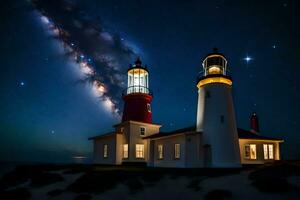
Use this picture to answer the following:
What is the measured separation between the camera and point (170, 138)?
1068 inches

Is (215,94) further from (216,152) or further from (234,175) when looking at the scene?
(234,175)

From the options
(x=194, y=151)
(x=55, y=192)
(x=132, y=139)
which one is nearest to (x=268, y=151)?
(x=194, y=151)

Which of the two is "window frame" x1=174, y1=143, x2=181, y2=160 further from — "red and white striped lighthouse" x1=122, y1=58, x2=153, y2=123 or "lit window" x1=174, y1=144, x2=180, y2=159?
"red and white striped lighthouse" x1=122, y1=58, x2=153, y2=123

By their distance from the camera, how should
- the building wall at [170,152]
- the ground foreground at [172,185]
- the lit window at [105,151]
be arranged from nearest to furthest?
the ground foreground at [172,185] → the building wall at [170,152] → the lit window at [105,151]

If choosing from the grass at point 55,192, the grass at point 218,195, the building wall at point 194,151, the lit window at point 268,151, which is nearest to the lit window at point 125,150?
the building wall at point 194,151

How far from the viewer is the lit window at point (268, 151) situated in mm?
27464

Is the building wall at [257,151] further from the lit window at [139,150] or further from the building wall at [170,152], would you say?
the lit window at [139,150]

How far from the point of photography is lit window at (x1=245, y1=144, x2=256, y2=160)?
26.8m

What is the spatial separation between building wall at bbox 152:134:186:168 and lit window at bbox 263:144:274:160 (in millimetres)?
8482

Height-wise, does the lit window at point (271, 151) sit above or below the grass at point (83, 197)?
above

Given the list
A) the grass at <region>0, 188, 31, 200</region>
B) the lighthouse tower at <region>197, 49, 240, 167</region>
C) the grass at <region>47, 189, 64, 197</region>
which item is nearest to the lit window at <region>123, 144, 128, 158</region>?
the lighthouse tower at <region>197, 49, 240, 167</region>

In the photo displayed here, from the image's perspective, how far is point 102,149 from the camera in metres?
33.6

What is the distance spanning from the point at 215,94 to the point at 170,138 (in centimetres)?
611

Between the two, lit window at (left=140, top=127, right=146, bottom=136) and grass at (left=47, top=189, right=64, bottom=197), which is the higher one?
lit window at (left=140, top=127, right=146, bottom=136)
